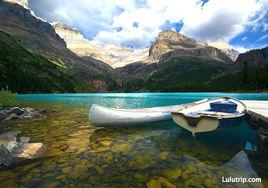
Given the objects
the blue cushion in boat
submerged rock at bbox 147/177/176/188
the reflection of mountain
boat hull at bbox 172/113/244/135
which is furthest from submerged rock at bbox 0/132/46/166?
the blue cushion in boat


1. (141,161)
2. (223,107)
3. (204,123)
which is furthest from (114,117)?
(223,107)

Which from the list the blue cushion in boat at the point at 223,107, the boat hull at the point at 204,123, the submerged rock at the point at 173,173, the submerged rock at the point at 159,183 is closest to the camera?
the submerged rock at the point at 159,183

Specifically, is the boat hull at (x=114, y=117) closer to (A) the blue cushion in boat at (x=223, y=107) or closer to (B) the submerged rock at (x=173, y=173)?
(A) the blue cushion in boat at (x=223, y=107)

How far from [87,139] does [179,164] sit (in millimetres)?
7730

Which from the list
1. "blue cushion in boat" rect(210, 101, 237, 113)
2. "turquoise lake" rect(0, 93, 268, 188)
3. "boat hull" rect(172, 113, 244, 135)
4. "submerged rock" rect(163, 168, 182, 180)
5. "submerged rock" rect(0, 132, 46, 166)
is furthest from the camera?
"blue cushion in boat" rect(210, 101, 237, 113)

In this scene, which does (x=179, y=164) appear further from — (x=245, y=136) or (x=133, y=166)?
(x=245, y=136)

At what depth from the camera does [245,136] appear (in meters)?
16.6

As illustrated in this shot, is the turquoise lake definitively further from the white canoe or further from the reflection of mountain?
the white canoe

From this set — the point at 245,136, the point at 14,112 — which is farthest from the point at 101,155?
the point at 14,112

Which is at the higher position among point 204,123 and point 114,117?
point 204,123

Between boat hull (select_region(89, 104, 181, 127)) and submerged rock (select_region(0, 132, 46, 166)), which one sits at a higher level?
boat hull (select_region(89, 104, 181, 127))

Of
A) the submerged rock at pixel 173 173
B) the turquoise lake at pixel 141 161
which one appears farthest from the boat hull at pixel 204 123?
the submerged rock at pixel 173 173

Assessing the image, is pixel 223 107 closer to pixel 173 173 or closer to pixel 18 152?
pixel 173 173

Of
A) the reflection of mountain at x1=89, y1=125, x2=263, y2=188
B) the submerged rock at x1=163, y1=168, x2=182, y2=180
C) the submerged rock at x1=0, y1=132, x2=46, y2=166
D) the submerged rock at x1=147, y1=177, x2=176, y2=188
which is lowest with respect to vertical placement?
the submerged rock at x1=147, y1=177, x2=176, y2=188
